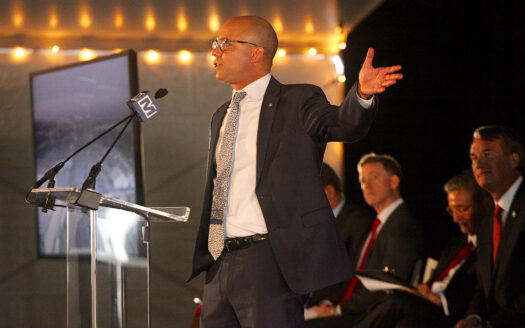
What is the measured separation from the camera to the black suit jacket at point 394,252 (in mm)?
3541

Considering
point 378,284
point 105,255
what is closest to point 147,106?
point 105,255

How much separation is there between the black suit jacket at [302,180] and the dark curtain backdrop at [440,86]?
6.54 ft

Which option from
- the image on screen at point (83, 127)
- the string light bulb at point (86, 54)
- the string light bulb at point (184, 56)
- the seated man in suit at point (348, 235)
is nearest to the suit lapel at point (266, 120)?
the seated man in suit at point (348, 235)

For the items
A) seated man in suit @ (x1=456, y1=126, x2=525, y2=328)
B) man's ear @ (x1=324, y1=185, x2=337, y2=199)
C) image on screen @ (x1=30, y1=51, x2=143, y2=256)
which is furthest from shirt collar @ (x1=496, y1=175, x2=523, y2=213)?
image on screen @ (x1=30, y1=51, x2=143, y2=256)

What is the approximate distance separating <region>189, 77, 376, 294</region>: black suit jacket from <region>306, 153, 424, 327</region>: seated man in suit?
1.67m

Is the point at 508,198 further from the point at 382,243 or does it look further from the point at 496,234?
the point at 382,243

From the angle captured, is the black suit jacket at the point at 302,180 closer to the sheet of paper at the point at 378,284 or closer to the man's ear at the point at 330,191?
the sheet of paper at the point at 378,284

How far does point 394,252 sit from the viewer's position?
356 cm

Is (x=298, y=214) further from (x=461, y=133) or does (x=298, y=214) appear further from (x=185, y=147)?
(x=185, y=147)

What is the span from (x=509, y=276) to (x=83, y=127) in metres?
3.26

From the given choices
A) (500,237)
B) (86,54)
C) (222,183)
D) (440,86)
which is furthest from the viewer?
(86,54)

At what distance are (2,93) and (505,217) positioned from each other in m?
3.87

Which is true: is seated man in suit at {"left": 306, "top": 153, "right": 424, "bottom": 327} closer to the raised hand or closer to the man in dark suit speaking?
the man in dark suit speaking

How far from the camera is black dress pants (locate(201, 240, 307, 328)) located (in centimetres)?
187
